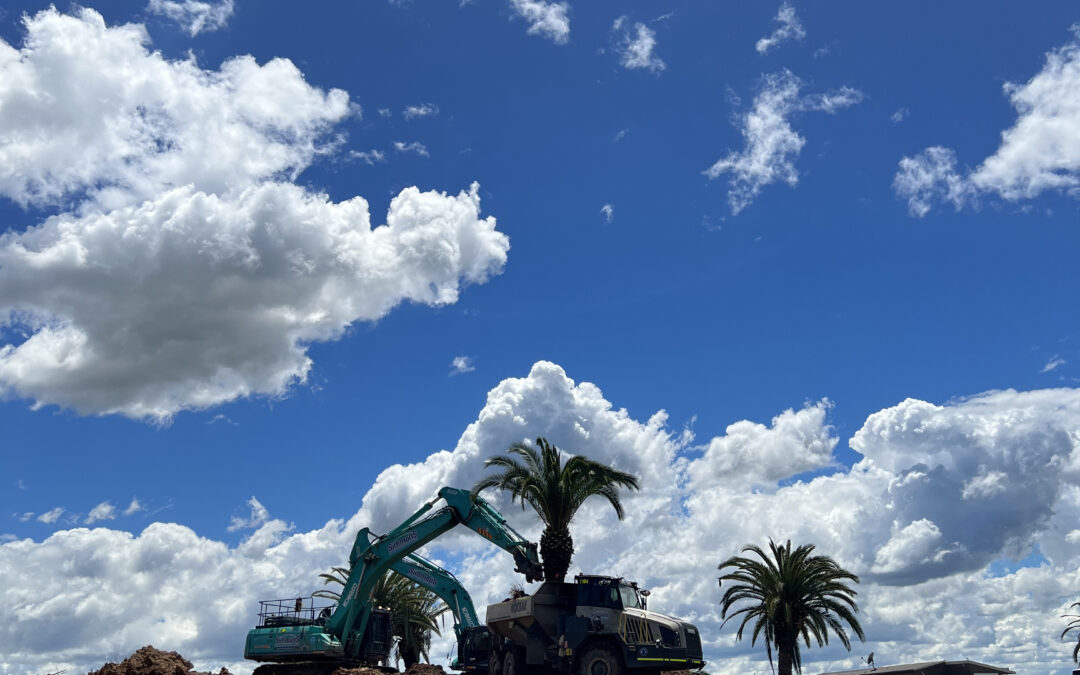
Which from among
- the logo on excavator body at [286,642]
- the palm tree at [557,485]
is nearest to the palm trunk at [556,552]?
the palm tree at [557,485]

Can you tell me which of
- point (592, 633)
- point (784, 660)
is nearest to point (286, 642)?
point (592, 633)

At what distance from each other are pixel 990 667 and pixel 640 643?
455 inches

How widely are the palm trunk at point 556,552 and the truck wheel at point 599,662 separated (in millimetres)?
4957

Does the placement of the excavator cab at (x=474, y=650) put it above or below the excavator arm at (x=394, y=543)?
below

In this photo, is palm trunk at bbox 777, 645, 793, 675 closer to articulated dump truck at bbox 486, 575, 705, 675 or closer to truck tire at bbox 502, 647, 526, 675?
articulated dump truck at bbox 486, 575, 705, 675

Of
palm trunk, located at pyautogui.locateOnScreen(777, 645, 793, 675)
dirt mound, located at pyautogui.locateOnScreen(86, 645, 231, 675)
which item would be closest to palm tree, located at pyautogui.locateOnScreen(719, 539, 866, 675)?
palm trunk, located at pyautogui.locateOnScreen(777, 645, 793, 675)

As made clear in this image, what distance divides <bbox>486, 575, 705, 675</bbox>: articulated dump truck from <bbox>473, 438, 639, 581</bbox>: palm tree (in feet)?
9.79

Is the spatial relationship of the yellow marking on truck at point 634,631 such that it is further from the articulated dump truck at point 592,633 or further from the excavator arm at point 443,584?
the excavator arm at point 443,584

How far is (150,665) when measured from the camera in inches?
1457

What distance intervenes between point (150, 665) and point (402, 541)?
1133 centimetres

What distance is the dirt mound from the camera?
36.5 metres

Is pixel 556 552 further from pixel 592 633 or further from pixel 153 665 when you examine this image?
pixel 153 665

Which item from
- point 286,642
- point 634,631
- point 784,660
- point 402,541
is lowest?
point 784,660

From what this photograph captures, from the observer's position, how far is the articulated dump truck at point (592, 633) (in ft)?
104
